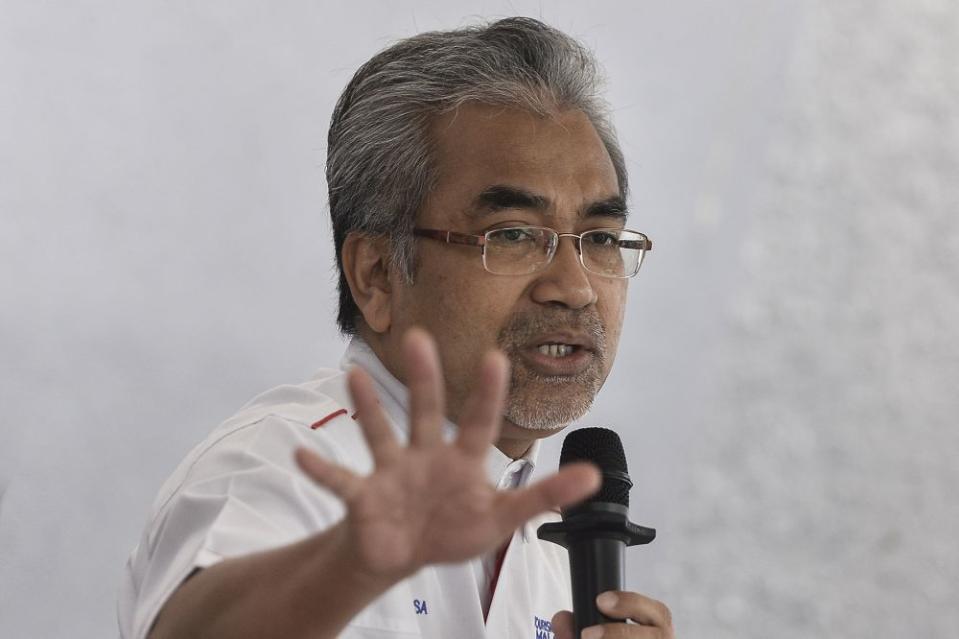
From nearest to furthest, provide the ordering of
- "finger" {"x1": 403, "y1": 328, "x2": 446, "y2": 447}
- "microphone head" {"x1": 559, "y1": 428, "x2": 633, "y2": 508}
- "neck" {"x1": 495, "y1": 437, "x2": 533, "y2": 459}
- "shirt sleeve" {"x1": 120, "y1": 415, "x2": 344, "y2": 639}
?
Answer: "finger" {"x1": 403, "y1": 328, "x2": 446, "y2": 447}
"shirt sleeve" {"x1": 120, "y1": 415, "x2": 344, "y2": 639}
"microphone head" {"x1": 559, "y1": 428, "x2": 633, "y2": 508}
"neck" {"x1": 495, "y1": 437, "x2": 533, "y2": 459}

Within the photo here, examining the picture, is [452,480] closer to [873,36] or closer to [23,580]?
[23,580]

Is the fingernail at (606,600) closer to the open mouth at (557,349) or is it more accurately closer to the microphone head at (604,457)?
the microphone head at (604,457)

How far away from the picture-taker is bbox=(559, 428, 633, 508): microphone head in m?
1.49

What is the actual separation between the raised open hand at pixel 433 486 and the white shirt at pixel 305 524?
0.41m

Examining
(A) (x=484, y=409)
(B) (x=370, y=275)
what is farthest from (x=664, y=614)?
(B) (x=370, y=275)

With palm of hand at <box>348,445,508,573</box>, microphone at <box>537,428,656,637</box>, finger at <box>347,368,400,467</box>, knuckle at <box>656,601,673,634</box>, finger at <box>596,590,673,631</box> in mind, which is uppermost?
finger at <box>347,368,400,467</box>

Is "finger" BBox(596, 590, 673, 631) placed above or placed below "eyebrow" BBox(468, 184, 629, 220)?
below

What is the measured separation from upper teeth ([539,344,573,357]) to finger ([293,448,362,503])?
3.21 feet

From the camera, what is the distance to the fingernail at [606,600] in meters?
1.36

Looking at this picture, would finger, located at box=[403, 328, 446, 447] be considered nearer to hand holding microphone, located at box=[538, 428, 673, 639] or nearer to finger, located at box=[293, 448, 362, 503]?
finger, located at box=[293, 448, 362, 503]

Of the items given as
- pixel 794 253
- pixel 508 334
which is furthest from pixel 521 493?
pixel 794 253

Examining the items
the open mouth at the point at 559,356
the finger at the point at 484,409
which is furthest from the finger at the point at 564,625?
the finger at the point at 484,409

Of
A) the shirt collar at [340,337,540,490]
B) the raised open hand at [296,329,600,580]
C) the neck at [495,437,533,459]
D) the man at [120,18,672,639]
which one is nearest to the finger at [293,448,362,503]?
the raised open hand at [296,329,600,580]

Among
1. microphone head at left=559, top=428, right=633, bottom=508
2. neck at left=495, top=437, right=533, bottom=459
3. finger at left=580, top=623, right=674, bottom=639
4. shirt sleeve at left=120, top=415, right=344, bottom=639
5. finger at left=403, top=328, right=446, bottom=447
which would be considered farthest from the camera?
neck at left=495, top=437, right=533, bottom=459
